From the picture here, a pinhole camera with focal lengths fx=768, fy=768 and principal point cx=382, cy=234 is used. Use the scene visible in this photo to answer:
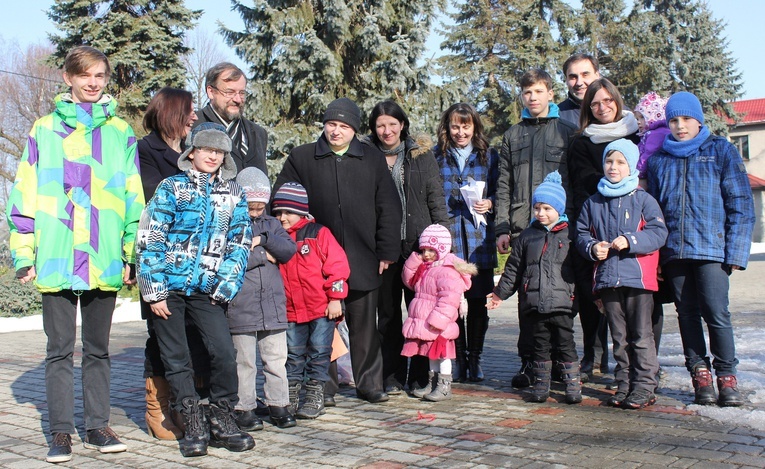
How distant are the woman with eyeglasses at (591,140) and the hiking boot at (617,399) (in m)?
0.69

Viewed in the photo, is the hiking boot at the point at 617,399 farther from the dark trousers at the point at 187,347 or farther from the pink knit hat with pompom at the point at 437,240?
the dark trousers at the point at 187,347

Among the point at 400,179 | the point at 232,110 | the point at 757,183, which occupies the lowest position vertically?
the point at 400,179

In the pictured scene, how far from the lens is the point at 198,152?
4516mm

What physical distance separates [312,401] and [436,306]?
3.77ft

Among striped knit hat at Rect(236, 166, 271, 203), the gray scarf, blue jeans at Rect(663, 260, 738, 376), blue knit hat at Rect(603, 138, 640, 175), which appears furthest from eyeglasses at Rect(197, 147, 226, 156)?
blue jeans at Rect(663, 260, 738, 376)

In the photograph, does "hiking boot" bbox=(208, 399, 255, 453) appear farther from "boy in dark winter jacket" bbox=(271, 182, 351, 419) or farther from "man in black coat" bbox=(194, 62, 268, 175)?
"man in black coat" bbox=(194, 62, 268, 175)

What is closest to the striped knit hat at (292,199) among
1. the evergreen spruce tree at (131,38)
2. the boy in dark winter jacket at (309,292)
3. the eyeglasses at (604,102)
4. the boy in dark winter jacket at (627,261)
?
the boy in dark winter jacket at (309,292)

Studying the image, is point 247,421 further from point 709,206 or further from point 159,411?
point 709,206

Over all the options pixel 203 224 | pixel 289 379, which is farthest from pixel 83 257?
pixel 289 379

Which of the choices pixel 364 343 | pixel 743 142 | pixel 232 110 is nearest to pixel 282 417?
pixel 364 343

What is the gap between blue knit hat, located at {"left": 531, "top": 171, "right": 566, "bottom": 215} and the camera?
547cm

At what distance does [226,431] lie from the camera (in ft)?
14.6

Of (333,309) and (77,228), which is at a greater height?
(77,228)

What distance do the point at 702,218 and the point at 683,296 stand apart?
57 cm
